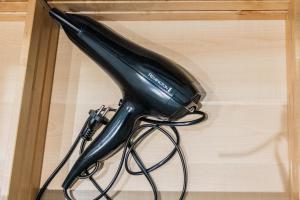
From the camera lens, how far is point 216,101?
78 cm

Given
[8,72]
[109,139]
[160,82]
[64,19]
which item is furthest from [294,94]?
[8,72]

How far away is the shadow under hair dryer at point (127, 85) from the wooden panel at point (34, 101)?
0.05 meters

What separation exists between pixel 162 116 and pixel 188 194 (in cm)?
17

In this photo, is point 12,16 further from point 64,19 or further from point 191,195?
point 191,195

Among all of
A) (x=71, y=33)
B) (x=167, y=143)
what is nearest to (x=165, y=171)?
(x=167, y=143)

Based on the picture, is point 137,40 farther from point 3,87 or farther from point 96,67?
point 3,87

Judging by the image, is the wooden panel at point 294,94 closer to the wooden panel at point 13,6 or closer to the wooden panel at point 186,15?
the wooden panel at point 186,15

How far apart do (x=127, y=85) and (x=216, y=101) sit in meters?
0.19

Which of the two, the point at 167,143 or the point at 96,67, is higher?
the point at 96,67

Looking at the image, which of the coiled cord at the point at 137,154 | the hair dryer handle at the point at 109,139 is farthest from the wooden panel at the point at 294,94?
the hair dryer handle at the point at 109,139

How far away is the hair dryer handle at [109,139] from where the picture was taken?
0.73 m

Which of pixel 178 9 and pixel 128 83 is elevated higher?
pixel 178 9

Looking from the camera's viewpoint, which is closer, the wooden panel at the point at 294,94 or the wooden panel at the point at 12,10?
the wooden panel at the point at 294,94

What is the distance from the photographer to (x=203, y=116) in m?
0.76
